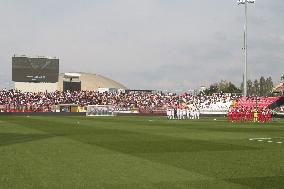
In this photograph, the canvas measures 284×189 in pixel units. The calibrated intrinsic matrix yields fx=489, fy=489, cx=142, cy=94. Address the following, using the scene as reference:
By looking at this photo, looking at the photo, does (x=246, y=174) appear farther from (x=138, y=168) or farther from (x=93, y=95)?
(x=93, y=95)

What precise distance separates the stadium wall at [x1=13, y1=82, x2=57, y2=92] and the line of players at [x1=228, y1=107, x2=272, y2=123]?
63434 mm

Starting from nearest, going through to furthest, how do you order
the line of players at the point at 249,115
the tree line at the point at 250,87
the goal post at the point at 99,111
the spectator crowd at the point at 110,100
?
the line of players at the point at 249,115
the goal post at the point at 99,111
the spectator crowd at the point at 110,100
the tree line at the point at 250,87

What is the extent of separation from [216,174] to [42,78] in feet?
309

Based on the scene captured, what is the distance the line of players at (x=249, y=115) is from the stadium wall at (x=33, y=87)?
63434mm

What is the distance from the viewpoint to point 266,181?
1016 cm

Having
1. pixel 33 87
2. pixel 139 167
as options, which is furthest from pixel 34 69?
pixel 139 167

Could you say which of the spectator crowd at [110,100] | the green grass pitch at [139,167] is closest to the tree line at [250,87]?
the spectator crowd at [110,100]

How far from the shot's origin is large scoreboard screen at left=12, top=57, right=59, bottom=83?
99.9 meters

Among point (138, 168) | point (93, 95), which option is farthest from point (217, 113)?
point (138, 168)

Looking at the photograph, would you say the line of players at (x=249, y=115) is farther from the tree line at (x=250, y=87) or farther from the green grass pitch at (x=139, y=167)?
the tree line at (x=250, y=87)

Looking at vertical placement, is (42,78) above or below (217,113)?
above

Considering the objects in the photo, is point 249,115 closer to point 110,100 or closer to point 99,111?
point 99,111

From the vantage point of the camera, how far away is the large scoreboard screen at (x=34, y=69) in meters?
99.9

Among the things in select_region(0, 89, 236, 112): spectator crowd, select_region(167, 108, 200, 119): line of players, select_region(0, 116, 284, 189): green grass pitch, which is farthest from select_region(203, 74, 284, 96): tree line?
select_region(0, 116, 284, 189): green grass pitch
